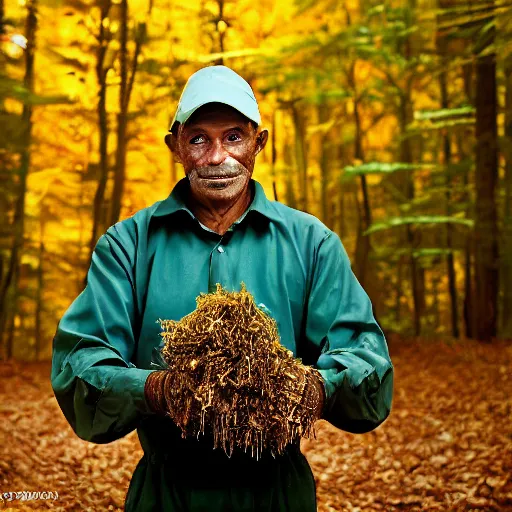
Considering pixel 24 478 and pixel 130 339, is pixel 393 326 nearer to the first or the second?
pixel 24 478

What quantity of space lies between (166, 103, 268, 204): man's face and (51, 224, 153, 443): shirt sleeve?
322 mm

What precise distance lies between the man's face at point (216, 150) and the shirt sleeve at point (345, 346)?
39 cm

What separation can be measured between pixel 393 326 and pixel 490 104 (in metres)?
8.37

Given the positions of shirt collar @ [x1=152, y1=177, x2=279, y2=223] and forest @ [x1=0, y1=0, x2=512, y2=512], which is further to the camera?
forest @ [x1=0, y1=0, x2=512, y2=512]

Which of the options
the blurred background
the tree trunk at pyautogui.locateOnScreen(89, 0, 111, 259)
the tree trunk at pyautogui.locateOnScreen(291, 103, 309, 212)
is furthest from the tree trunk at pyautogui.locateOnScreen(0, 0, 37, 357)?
the tree trunk at pyautogui.locateOnScreen(291, 103, 309, 212)

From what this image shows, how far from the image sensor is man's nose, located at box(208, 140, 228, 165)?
6.79 ft

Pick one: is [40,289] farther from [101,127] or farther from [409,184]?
[409,184]

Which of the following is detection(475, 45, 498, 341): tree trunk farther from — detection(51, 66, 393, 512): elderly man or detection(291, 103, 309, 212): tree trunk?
detection(51, 66, 393, 512): elderly man

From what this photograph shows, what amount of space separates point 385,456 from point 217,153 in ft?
17.7

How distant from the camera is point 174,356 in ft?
5.48

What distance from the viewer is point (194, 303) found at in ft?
6.60

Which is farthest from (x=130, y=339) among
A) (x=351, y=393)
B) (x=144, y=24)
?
(x=144, y=24)

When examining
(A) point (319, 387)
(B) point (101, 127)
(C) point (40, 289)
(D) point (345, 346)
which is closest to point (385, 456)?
(D) point (345, 346)

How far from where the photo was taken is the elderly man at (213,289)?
1940 mm
